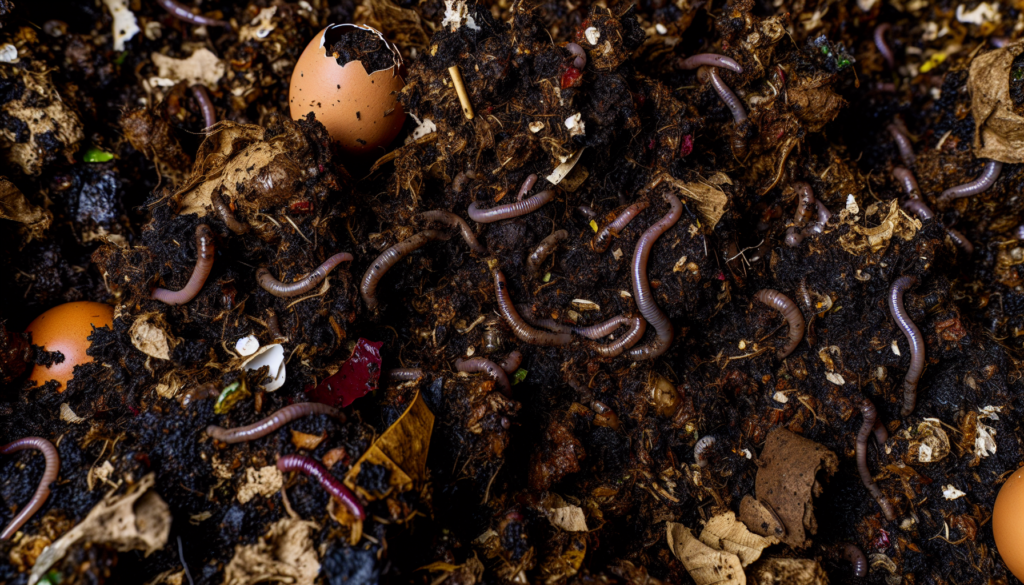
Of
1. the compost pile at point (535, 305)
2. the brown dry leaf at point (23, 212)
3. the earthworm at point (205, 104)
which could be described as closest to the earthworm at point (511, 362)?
the compost pile at point (535, 305)

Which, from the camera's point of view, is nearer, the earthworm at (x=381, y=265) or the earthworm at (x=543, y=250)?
the earthworm at (x=381, y=265)

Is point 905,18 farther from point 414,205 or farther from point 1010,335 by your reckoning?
point 414,205

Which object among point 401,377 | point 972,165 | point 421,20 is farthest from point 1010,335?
point 421,20

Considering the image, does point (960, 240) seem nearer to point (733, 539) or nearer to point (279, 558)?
point (733, 539)

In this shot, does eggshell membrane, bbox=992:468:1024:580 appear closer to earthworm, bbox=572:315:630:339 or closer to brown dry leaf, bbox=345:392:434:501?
earthworm, bbox=572:315:630:339

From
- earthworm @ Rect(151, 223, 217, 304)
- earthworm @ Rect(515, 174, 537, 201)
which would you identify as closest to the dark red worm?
earthworm @ Rect(515, 174, 537, 201)

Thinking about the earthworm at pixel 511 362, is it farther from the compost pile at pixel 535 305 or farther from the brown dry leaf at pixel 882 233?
the brown dry leaf at pixel 882 233

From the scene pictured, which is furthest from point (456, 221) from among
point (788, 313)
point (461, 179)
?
point (788, 313)

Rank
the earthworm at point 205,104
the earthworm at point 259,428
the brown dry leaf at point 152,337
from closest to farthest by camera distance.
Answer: the earthworm at point 259,428
the brown dry leaf at point 152,337
the earthworm at point 205,104
